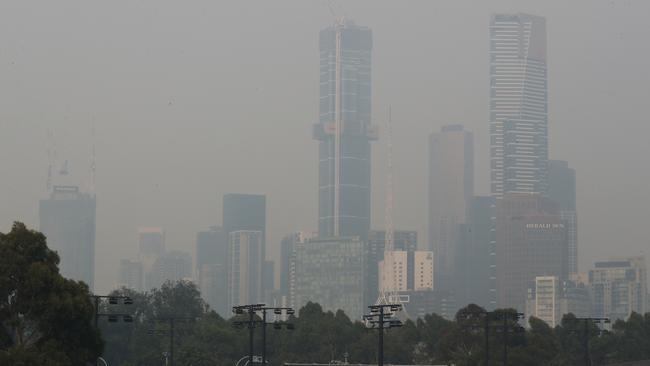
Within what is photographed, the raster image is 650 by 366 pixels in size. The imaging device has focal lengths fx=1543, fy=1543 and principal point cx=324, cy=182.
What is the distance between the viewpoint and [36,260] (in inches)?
2859

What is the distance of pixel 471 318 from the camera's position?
633 feet

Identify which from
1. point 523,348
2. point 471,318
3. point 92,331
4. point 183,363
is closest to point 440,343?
point 471,318

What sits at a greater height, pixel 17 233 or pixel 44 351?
pixel 17 233

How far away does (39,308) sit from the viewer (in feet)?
233

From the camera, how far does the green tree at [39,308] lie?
2783 inches

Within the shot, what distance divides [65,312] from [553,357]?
124m

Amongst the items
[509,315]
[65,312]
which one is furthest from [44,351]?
[509,315]

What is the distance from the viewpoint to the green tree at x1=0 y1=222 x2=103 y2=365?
232ft

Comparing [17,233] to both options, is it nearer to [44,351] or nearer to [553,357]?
[44,351]

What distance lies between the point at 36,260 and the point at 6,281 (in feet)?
6.33

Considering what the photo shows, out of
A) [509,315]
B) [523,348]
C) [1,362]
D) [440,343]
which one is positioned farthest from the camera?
[440,343]

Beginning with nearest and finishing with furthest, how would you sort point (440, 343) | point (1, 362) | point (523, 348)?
point (1, 362) < point (523, 348) < point (440, 343)

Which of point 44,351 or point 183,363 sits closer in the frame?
point 44,351

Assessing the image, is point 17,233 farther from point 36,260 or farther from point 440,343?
point 440,343
